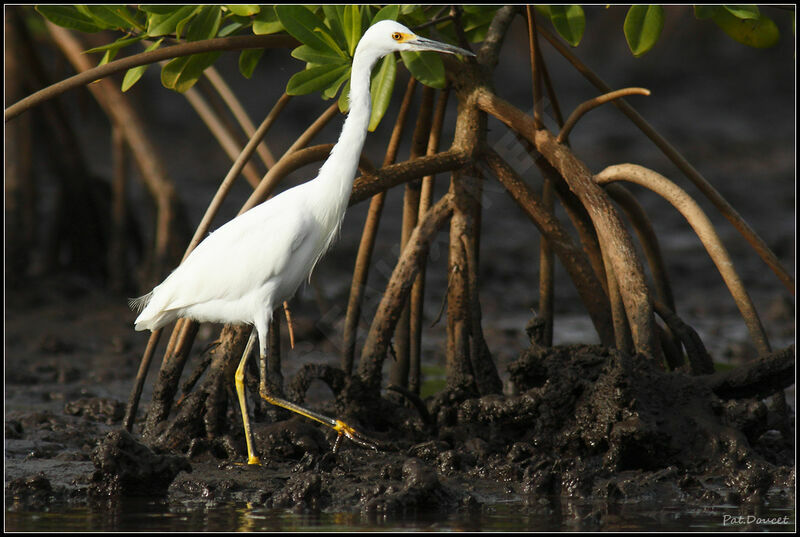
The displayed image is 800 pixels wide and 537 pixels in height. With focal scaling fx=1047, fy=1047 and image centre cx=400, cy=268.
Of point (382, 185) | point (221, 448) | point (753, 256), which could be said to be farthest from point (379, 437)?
point (753, 256)

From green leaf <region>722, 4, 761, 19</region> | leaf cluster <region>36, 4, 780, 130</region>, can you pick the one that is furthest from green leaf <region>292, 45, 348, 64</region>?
green leaf <region>722, 4, 761, 19</region>

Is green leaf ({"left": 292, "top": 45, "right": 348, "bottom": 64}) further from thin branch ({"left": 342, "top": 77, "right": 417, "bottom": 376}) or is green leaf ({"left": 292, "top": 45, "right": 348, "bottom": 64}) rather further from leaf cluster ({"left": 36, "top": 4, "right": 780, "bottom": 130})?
thin branch ({"left": 342, "top": 77, "right": 417, "bottom": 376})

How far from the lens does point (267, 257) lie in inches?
221

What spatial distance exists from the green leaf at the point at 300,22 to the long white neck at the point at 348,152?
0.85 feet

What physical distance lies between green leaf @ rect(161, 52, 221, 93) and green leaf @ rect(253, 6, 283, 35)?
419 millimetres

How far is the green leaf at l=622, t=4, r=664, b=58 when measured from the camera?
562cm

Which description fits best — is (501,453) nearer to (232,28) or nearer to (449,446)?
(449,446)

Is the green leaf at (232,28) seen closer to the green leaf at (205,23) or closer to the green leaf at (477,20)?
the green leaf at (205,23)

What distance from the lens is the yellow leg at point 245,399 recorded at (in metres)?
5.48

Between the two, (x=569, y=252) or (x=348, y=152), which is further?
(x=569, y=252)

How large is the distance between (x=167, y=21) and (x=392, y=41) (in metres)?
1.20

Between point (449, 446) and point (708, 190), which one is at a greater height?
point (708, 190)

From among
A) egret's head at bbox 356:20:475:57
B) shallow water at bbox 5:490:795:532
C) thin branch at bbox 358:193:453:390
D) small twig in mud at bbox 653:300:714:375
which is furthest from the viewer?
thin branch at bbox 358:193:453:390

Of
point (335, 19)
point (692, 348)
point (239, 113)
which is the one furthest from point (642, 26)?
point (239, 113)
